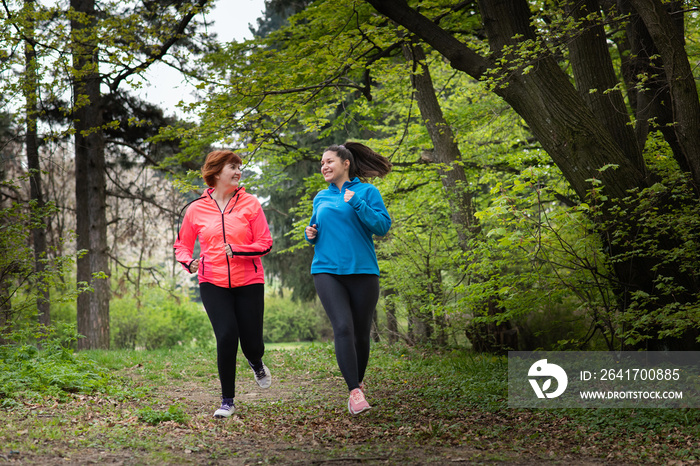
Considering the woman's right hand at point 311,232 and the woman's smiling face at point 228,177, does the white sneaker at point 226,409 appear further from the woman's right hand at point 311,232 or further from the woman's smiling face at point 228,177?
the woman's smiling face at point 228,177

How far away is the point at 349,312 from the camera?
455 cm

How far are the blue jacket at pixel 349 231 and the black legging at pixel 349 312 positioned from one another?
88 mm

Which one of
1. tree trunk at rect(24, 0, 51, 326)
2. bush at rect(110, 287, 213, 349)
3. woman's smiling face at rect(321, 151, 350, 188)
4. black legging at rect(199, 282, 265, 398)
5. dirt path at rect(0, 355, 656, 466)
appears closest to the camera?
dirt path at rect(0, 355, 656, 466)

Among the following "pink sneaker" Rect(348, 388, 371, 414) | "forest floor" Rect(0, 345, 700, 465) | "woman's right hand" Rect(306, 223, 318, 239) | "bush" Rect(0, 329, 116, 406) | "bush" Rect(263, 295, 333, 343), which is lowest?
"bush" Rect(263, 295, 333, 343)

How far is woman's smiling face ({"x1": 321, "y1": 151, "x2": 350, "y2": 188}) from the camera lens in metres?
4.93

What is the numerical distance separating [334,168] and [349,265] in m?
0.91

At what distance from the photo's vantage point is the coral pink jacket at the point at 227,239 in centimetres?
457

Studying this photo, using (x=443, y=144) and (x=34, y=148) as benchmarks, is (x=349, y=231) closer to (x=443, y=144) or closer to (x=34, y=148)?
(x=443, y=144)

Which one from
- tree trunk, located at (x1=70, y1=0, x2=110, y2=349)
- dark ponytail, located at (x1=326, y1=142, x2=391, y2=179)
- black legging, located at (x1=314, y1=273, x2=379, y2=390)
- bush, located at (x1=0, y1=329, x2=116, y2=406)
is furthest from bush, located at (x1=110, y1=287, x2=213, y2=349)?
black legging, located at (x1=314, y1=273, x2=379, y2=390)

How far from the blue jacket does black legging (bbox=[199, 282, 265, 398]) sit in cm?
59

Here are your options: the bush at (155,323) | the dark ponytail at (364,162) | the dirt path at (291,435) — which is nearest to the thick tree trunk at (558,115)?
the dark ponytail at (364,162)

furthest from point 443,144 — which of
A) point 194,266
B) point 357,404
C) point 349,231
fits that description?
point 357,404

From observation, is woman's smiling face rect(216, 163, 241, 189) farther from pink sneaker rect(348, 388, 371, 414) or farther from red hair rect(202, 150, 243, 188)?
pink sneaker rect(348, 388, 371, 414)

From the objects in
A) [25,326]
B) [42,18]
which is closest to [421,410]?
[25,326]
